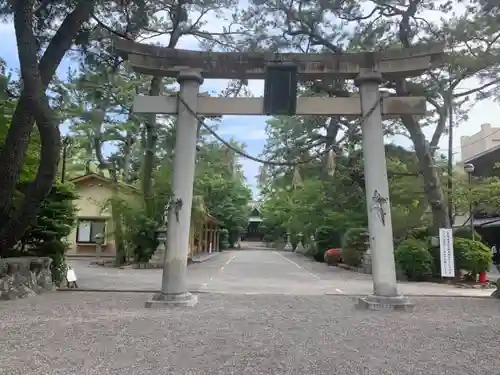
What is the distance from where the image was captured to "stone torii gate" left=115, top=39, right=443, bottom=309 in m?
8.14

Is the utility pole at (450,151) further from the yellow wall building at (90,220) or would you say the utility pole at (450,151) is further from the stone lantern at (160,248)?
the yellow wall building at (90,220)

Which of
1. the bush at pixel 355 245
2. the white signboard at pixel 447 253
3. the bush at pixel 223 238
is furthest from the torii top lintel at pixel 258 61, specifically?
the bush at pixel 223 238

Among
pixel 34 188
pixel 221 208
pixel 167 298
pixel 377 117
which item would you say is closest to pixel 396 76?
pixel 377 117

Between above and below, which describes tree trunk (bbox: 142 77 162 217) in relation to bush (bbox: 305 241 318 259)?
above

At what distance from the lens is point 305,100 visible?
8.48 meters

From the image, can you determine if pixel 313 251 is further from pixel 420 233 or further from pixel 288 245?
pixel 288 245

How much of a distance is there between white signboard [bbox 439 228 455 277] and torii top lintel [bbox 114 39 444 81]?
6.97 metres

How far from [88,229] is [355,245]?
57.6 ft

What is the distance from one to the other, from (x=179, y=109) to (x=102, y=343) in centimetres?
454

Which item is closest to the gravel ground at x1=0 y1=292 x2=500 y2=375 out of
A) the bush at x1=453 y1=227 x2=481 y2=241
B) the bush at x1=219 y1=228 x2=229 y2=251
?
the bush at x1=453 y1=227 x2=481 y2=241

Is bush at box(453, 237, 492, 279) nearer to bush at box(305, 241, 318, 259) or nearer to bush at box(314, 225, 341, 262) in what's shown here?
bush at box(314, 225, 341, 262)

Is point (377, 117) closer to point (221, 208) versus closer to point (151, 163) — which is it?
point (151, 163)

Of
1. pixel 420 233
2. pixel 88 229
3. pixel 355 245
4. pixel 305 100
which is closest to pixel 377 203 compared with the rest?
pixel 305 100

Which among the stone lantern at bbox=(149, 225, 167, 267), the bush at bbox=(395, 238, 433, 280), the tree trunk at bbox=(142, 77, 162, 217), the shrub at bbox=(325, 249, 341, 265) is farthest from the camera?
the shrub at bbox=(325, 249, 341, 265)
